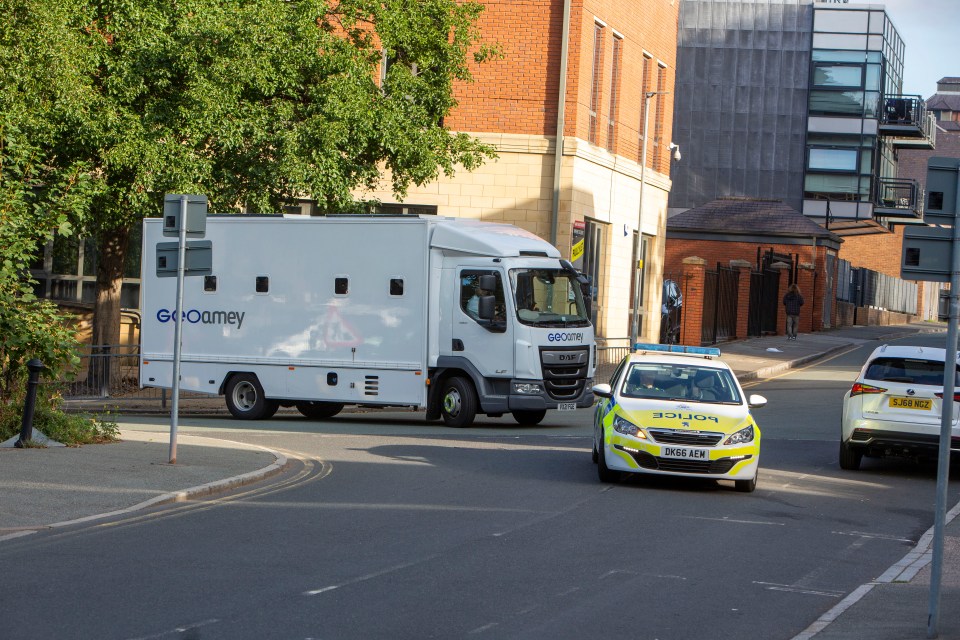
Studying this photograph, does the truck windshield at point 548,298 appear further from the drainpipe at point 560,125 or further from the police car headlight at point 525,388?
the drainpipe at point 560,125

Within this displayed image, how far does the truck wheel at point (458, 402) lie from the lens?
2069cm

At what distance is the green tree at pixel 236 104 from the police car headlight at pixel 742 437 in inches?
454

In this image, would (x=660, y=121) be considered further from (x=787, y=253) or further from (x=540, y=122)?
(x=787, y=253)

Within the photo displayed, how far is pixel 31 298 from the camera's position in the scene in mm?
16297

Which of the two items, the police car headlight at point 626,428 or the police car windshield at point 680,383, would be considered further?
the police car windshield at point 680,383

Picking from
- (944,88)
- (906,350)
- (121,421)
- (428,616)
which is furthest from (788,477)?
(944,88)

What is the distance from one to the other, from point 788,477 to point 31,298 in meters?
9.59

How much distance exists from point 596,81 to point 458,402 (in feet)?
53.2

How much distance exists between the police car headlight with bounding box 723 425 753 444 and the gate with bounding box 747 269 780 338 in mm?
32620

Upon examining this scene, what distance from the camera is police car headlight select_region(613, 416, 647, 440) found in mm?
13630

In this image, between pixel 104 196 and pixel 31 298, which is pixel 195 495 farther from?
pixel 104 196

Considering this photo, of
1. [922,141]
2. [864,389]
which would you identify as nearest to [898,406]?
[864,389]

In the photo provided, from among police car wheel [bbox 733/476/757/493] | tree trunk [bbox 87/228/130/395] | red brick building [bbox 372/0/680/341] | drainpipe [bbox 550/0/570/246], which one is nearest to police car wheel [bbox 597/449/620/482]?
police car wheel [bbox 733/476/757/493]

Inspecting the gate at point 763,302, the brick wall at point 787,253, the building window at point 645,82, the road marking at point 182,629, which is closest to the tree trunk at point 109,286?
the building window at point 645,82
